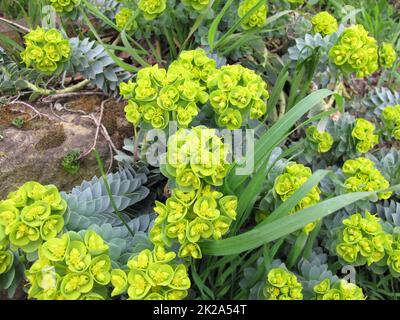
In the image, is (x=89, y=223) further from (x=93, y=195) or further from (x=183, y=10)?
(x=183, y=10)

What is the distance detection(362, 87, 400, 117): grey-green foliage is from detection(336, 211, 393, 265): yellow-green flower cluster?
0.85 metres

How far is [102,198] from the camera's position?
167 centimetres

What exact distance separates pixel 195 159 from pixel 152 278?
361 mm

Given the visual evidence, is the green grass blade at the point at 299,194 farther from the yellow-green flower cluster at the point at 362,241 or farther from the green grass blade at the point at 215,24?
the green grass blade at the point at 215,24

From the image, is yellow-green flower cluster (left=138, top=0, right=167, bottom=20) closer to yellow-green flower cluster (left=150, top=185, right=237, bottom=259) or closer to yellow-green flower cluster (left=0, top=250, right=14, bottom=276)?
yellow-green flower cluster (left=150, top=185, right=237, bottom=259)

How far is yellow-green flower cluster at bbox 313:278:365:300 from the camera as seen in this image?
1398 mm

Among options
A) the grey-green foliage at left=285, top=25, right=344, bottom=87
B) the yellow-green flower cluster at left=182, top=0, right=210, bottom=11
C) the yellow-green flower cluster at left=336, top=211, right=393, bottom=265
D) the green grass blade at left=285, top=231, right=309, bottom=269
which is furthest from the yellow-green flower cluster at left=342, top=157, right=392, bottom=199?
the yellow-green flower cluster at left=182, top=0, right=210, bottom=11

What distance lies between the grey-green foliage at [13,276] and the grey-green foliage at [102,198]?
0.64 ft

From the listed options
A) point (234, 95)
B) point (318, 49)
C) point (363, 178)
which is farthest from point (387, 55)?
point (234, 95)

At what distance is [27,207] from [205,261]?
0.63 m

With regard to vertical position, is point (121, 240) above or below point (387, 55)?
below

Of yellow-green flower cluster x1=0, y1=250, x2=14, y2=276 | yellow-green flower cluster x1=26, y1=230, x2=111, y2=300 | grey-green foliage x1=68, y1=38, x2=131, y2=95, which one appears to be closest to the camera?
yellow-green flower cluster x1=26, y1=230, x2=111, y2=300

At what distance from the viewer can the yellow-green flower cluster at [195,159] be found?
4.16ft

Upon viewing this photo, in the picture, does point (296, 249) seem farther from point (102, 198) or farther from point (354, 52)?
point (354, 52)
